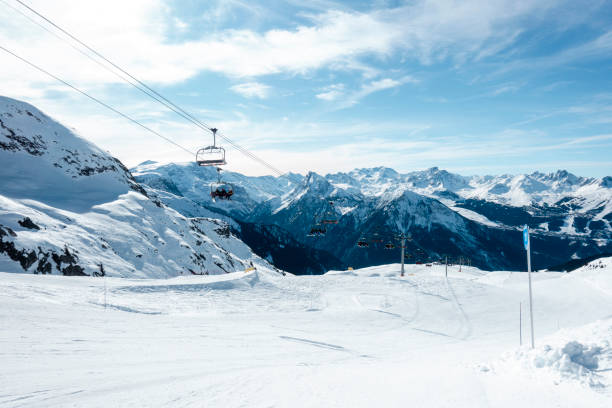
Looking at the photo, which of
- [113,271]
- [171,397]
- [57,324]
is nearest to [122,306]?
[57,324]

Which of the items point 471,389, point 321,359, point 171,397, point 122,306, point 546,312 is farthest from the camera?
point 546,312

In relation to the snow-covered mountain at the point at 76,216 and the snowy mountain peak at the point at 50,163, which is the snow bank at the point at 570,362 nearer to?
the snow-covered mountain at the point at 76,216

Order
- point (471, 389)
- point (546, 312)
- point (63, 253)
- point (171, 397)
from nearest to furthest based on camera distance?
point (171, 397)
point (471, 389)
point (546, 312)
point (63, 253)

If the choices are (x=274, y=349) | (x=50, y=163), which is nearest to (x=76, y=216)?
(x=50, y=163)

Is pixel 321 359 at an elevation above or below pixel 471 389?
below

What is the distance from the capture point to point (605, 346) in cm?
1248

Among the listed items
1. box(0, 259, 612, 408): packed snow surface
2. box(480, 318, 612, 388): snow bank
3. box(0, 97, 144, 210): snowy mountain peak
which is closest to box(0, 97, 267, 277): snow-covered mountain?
box(0, 97, 144, 210): snowy mountain peak

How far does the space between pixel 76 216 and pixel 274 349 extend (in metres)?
83.9

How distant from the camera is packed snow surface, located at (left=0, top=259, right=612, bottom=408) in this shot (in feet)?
34.8

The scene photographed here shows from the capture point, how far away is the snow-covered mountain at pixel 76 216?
6241 cm

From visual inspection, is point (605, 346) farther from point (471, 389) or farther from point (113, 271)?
point (113, 271)

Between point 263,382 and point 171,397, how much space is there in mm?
3031

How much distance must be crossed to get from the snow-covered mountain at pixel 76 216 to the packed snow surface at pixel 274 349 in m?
38.9

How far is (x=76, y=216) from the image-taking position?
8400 cm
